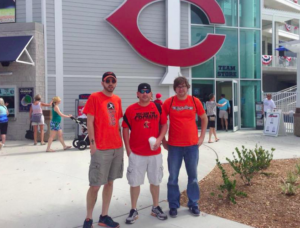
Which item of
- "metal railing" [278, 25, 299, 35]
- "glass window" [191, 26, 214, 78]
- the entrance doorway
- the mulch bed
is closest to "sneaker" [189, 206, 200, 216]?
the mulch bed

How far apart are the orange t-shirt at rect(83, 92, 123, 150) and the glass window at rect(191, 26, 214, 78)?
1098cm

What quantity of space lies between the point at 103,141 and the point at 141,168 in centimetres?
64

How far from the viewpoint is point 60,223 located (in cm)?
410

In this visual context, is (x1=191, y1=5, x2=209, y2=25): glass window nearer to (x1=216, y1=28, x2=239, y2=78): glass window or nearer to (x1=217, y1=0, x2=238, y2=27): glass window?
(x1=216, y1=28, x2=239, y2=78): glass window

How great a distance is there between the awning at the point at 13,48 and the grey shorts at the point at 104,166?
322 inches

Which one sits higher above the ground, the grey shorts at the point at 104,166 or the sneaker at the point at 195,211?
the grey shorts at the point at 104,166

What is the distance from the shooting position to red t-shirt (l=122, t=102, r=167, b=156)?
13.1 ft

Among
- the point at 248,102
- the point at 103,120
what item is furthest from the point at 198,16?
the point at 103,120

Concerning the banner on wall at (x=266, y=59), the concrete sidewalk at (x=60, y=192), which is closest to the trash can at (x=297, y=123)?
the concrete sidewalk at (x=60, y=192)

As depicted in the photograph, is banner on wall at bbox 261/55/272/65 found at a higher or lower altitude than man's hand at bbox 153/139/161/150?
higher

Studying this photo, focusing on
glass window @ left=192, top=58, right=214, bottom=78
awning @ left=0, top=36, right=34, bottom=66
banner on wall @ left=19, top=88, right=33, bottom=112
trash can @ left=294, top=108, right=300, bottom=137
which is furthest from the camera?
glass window @ left=192, top=58, right=214, bottom=78

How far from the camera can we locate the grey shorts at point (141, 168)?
13.1ft

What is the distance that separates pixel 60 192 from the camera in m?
5.38

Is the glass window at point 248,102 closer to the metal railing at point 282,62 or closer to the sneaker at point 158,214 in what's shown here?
the sneaker at point 158,214
